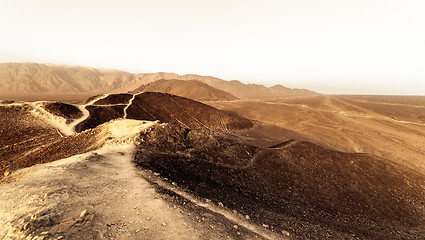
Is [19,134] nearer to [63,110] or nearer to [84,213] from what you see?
[63,110]

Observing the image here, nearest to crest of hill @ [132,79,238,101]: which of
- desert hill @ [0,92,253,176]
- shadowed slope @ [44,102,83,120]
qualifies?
desert hill @ [0,92,253,176]

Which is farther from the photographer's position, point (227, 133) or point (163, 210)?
point (227, 133)

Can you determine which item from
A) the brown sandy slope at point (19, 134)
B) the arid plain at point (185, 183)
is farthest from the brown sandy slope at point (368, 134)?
the brown sandy slope at point (19, 134)

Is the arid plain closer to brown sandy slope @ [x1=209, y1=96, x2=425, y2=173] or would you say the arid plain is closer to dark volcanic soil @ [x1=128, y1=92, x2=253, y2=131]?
brown sandy slope @ [x1=209, y1=96, x2=425, y2=173]

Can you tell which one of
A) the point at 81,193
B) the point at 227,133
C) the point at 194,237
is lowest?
the point at 227,133

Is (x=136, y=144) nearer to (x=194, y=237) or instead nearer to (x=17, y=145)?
(x=194, y=237)

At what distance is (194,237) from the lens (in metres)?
4.33

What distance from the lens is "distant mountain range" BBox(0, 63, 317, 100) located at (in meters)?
90.7

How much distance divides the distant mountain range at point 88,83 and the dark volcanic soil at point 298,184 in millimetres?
67671

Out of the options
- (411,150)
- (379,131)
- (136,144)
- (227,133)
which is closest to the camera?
(136,144)

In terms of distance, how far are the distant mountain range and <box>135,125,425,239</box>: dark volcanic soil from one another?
6767cm

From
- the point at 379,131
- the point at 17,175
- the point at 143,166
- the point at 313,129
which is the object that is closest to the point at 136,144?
the point at 143,166

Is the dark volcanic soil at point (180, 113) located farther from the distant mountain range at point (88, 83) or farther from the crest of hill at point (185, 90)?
the distant mountain range at point (88, 83)

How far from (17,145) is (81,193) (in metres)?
16.7
